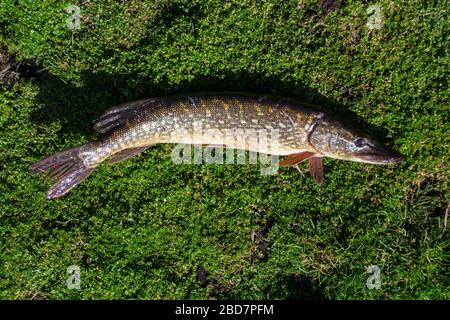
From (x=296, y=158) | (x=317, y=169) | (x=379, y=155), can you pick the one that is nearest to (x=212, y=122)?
(x=296, y=158)

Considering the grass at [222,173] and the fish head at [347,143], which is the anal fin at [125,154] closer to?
the grass at [222,173]

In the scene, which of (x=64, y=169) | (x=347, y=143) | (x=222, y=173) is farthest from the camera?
(x=222, y=173)

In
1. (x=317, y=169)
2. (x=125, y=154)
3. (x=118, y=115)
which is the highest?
(x=118, y=115)

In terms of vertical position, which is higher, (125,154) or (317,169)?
(125,154)

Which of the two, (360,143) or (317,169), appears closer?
(360,143)

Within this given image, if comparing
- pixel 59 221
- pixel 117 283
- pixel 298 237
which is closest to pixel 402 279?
pixel 298 237

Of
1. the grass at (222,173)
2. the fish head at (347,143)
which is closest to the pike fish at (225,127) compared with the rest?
the fish head at (347,143)

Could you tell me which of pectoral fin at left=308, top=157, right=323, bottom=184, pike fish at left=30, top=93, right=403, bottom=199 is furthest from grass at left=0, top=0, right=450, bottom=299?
pike fish at left=30, top=93, right=403, bottom=199

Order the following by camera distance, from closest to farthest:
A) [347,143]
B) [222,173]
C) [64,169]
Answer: [347,143] < [64,169] < [222,173]

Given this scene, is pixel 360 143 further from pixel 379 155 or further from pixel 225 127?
pixel 225 127
